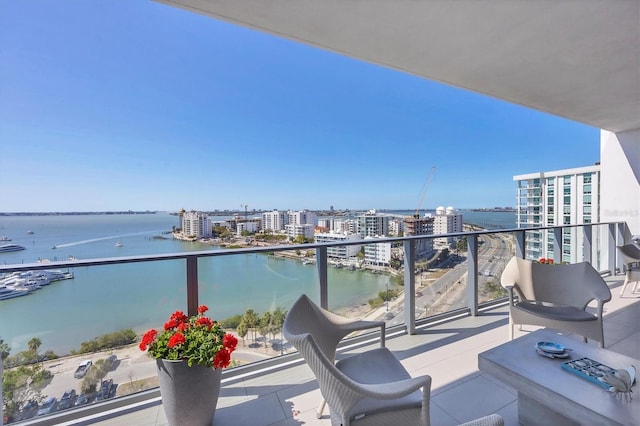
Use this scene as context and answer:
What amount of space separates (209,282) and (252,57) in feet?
25.7

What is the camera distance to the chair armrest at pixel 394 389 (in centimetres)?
120

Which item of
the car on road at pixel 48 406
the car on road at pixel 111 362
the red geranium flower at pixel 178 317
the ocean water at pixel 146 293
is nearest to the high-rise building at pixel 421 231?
the ocean water at pixel 146 293

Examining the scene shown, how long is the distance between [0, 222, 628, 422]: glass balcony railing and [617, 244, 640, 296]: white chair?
313 cm

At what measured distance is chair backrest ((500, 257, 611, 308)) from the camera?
2875 millimetres

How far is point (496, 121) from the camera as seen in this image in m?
13.6

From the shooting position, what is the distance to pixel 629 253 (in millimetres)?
4699

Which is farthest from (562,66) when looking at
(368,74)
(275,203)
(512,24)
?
(275,203)

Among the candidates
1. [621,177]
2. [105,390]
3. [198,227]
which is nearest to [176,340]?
[105,390]

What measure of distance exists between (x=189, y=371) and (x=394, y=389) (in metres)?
1.31

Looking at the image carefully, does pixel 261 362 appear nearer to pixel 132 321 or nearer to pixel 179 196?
pixel 132 321

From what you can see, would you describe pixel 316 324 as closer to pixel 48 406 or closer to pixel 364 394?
pixel 364 394

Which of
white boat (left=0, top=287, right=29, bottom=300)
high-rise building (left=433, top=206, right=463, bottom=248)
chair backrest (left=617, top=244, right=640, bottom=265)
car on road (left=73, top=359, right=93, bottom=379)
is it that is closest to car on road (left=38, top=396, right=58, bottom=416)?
car on road (left=73, top=359, right=93, bottom=379)

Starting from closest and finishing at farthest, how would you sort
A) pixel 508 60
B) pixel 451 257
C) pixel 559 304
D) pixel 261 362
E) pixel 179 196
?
pixel 261 362, pixel 508 60, pixel 559 304, pixel 451 257, pixel 179 196

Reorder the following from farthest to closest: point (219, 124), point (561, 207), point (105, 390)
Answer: point (219, 124)
point (561, 207)
point (105, 390)
